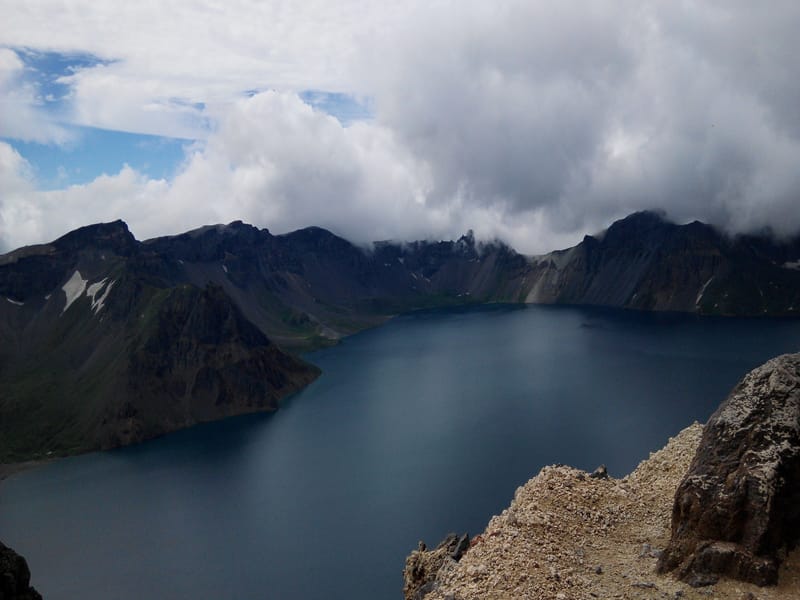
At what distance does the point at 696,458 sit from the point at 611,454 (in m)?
72.0

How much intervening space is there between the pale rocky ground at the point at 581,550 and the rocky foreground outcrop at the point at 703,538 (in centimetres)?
4

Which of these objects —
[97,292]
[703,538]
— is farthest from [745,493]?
[97,292]

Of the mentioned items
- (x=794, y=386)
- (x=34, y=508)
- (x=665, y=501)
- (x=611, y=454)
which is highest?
(x=794, y=386)

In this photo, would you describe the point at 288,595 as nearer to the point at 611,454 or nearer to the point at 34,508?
the point at 611,454

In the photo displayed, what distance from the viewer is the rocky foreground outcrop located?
18.6 meters

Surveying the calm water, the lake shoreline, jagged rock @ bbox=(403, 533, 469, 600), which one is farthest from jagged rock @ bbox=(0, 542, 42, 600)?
the lake shoreline

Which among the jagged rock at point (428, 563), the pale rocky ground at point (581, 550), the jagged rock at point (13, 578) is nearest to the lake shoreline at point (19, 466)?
the jagged rock at point (13, 578)

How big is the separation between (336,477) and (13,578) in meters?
69.8

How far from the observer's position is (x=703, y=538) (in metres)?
19.5

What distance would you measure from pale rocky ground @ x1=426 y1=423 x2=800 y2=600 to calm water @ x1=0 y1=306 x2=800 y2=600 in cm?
4077

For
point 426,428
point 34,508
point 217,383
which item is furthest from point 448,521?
point 217,383

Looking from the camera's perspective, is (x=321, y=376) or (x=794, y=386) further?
(x=321, y=376)

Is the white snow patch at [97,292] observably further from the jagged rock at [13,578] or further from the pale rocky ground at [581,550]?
the pale rocky ground at [581,550]

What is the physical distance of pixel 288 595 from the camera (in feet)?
205
